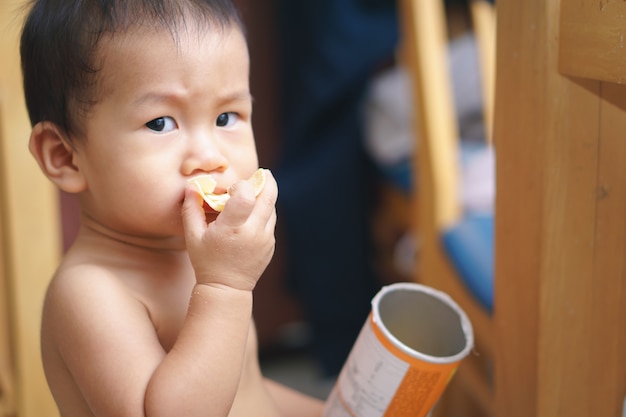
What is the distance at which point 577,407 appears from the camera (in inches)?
25.9

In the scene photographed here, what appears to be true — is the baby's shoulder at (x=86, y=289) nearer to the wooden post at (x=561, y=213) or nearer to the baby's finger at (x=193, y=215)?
the baby's finger at (x=193, y=215)

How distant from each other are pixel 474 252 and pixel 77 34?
30.4 inches

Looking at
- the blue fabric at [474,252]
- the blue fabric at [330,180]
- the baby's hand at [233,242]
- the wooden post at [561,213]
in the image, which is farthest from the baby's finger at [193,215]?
the blue fabric at [330,180]

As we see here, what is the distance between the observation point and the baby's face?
663 millimetres

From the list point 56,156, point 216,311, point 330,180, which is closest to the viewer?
point 216,311

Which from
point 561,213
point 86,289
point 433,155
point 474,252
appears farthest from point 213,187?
point 433,155

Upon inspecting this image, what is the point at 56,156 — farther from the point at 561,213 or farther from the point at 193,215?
the point at 561,213

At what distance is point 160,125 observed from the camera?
26.5 inches

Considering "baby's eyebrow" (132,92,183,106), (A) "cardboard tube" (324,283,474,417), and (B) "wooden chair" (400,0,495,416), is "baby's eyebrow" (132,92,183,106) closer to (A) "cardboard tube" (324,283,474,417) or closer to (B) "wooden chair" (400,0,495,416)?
(A) "cardboard tube" (324,283,474,417)

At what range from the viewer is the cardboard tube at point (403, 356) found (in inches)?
26.0

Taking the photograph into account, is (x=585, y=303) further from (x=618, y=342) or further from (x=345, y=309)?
(x=345, y=309)

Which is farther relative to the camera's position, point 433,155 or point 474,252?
point 433,155

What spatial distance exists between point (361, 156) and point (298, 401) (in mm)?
1121

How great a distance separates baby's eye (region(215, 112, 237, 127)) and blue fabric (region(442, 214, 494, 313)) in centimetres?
56
